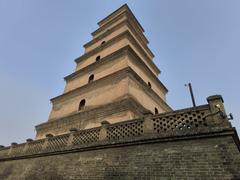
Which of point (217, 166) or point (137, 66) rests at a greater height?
point (137, 66)

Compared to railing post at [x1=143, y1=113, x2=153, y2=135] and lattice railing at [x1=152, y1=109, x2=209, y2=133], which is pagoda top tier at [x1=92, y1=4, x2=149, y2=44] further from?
lattice railing at [x1=152, y1=109, x2=209, y2=133]

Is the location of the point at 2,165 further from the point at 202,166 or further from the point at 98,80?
the point at 202,166

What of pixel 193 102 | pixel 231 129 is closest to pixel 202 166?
pixel 231 129

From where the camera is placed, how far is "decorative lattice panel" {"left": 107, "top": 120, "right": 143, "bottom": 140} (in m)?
7.78

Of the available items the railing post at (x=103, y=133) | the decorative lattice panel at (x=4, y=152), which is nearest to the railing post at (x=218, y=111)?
the railing post at (x=103, y=133)

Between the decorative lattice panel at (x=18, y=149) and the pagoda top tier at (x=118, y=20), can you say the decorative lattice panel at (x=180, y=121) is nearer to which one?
the decorative lattice panel at (x=18, y=149)

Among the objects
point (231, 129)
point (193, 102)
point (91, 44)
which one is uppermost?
point (91, 44)

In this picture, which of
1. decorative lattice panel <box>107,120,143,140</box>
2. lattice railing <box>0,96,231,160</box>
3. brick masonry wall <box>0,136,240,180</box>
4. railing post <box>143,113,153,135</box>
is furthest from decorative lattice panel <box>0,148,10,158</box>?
railing post <box>143,113,153,135</box>

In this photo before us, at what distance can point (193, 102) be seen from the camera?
17250mm

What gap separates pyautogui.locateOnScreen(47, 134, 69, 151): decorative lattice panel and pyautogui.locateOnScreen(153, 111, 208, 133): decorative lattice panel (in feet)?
17.1

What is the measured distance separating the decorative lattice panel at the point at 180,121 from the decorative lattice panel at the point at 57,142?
17.1ft

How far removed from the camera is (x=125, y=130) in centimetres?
810

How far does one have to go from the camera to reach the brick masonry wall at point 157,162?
557 centimetres

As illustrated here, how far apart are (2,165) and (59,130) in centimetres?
431
